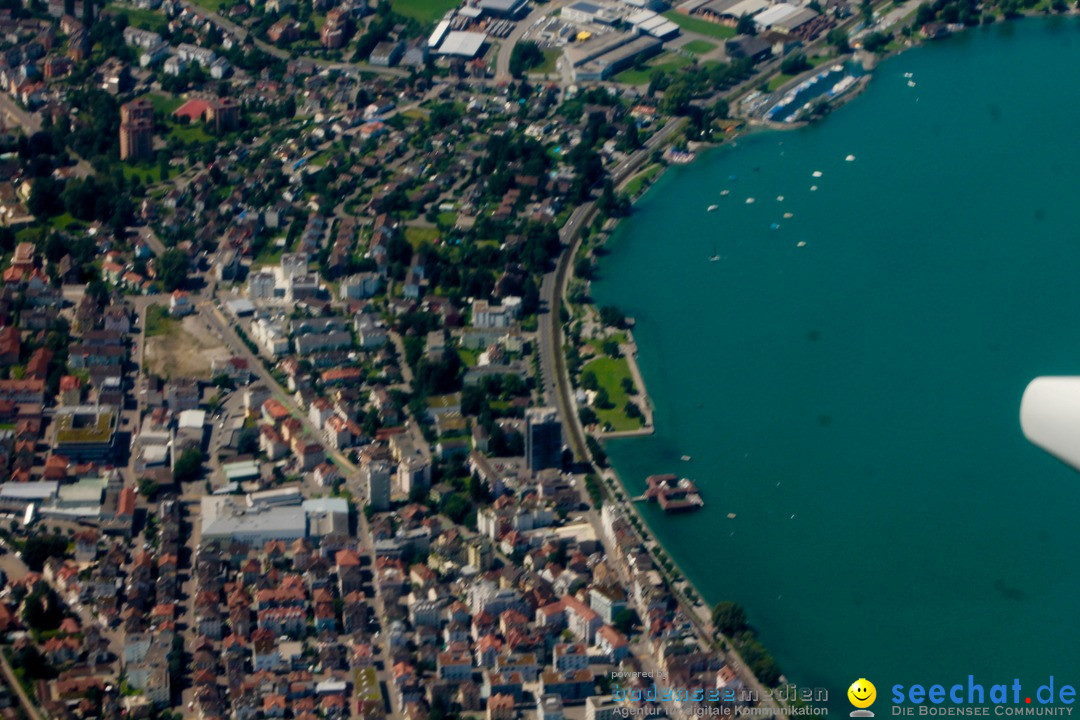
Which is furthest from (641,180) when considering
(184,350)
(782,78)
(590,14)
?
(184,350)

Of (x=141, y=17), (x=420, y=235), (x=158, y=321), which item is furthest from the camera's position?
(x=141, y=17)

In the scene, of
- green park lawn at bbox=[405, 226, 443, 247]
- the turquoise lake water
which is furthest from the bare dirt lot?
the turquoise lake water

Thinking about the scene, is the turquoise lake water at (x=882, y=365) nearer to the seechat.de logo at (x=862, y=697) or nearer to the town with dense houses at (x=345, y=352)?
the seechat.de logo at (x=862, y=697)

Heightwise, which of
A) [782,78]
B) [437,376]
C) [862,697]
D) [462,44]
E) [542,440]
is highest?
Answer: [462,44]

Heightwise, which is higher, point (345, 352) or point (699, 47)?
point (699, 47)

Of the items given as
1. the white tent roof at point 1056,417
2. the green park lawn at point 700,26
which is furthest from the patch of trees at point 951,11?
the white tent roof at point 1056,417

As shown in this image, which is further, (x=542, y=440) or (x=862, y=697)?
(x=542, y=440)

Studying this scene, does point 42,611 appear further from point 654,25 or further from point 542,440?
point 654,25
